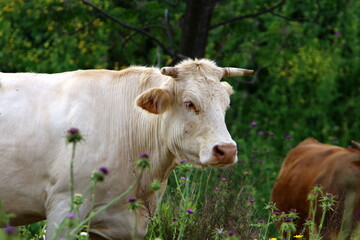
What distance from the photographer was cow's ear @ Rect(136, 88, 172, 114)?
15.3 feet

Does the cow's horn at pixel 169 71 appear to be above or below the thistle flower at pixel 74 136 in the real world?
below

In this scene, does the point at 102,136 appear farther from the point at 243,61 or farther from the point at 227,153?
the point at 243,61

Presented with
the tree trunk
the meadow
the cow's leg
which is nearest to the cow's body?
the meadow

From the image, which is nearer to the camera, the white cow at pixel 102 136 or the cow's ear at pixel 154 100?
the white cow at pixel 102 136

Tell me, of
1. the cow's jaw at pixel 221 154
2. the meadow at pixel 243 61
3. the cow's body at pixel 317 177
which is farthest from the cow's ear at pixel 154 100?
the cow's body at pixel 317 177

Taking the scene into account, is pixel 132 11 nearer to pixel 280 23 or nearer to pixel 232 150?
pixel 280 23

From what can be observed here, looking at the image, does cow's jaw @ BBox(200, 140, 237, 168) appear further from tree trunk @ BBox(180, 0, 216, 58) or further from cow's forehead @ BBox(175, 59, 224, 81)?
tree trunk @ BBox(180, 0, 216, 58)

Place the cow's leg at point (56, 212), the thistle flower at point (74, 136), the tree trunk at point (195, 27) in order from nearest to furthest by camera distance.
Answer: the thistle flower at point (74, 136)
the cow's leg at point (56, 212)
the tree trunk at point (195, 27)

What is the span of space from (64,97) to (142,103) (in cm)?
53

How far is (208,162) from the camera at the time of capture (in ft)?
14.5

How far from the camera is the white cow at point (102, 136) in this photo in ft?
14.8

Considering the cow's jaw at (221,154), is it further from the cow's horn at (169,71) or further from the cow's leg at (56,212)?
the cow's leg at (56,212)

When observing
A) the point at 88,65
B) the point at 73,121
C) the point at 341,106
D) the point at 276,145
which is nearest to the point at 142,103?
the point at 73,121

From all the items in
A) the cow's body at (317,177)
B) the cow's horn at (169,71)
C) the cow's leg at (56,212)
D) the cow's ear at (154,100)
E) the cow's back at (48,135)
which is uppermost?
the cow's horn at (169,71)
